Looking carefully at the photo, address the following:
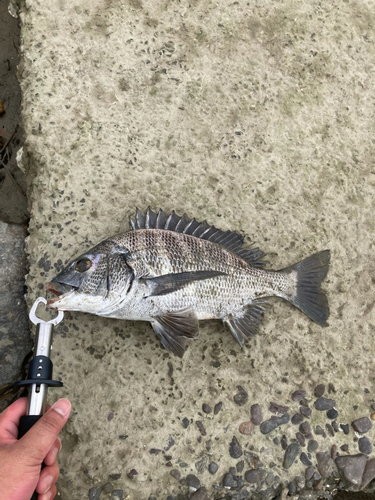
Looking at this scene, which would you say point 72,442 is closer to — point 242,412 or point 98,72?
point 242,412

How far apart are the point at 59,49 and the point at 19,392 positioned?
270 centimetres

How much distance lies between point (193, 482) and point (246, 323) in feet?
3.55

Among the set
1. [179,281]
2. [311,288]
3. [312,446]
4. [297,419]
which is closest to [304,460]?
[312,446]

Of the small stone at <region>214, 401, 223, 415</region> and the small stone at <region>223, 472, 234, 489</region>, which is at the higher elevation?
the small stone at <region>214, 401, 223, 415</region>

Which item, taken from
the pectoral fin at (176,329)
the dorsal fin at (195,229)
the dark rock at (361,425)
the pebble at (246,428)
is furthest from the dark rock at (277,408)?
the dorsal fin at (195,229)

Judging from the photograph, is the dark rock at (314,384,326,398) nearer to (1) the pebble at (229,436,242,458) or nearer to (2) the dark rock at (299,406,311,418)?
(2) the dark rock at (299,406,311,418)

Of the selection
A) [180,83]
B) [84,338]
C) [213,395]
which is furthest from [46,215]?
[213,395]

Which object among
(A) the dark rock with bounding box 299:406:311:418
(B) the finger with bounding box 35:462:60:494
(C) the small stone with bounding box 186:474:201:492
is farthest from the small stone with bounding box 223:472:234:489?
(B) the finger with bounding box 35:462:60:494

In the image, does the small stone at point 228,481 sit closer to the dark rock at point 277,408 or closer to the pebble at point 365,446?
the dark rock at point 277,408

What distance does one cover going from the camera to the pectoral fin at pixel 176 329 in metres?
2.33

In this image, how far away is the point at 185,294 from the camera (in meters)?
2.37

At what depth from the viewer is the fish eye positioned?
7.25 feet

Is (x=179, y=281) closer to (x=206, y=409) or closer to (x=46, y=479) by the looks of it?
(x=206, y=409)

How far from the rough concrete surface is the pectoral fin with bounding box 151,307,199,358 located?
0.94ft
